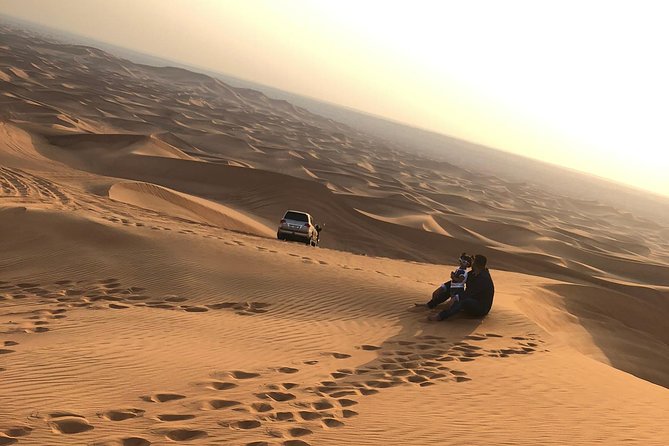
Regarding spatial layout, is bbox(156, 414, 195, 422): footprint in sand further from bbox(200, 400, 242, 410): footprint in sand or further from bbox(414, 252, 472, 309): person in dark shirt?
bbox(414, 252, 472, 309): person in dark shirt

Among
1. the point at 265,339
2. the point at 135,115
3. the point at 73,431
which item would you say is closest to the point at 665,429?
the point at 265,339

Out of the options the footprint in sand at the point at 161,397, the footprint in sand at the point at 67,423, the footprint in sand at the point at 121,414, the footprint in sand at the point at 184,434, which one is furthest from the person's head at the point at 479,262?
the footprint in sand at the point at 67,423

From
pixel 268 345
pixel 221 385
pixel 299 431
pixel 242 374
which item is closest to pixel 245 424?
pixel 299 431

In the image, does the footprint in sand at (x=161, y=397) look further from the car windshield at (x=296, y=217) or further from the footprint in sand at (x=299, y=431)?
the car windshield at (x=296, y=217)

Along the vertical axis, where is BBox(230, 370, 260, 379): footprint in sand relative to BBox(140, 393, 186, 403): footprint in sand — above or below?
above

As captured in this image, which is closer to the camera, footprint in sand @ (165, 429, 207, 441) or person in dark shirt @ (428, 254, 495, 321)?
footprint in sand @ (165, 429, 207, 441)

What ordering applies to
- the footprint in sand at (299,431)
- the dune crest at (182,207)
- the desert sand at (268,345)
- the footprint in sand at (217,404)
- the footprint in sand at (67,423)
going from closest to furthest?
the footprint in sand at (67,423) < the footprint in sand at (299,431) < the desert sand at (268,345) < the footprint in sand at (217,404) < the dune crest at (182,207)

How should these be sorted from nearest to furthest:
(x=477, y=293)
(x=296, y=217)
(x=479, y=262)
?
(x=479, y=262) → (x=477, y=293) → (x=296, y=217)

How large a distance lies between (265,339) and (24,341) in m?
3.52

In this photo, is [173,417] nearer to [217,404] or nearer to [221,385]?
[217,404]

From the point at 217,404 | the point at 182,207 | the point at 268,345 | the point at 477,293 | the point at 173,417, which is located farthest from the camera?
the point at 182,207

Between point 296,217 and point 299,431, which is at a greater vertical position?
point 296,217

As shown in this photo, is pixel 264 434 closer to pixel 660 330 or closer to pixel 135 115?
pixel 660 330

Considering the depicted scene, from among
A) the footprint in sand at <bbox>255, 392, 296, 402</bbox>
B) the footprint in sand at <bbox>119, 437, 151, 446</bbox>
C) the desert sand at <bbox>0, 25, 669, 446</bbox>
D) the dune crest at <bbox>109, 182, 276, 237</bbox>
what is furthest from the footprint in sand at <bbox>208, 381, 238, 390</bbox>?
the dune crest at <bbox>109, 182, 276, 237</bbox>
